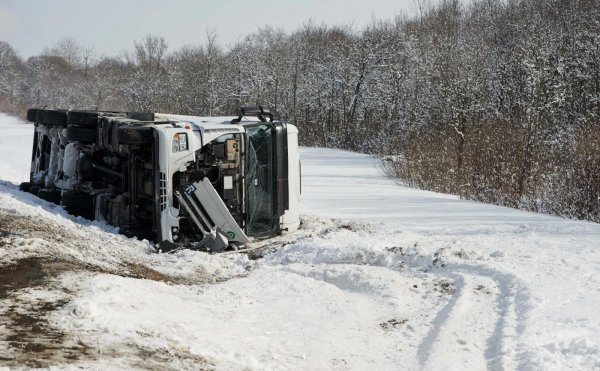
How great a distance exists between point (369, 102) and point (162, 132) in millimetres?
41410

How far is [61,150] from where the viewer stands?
11164 mm

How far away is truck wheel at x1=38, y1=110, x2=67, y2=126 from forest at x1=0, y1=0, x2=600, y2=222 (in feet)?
34.1

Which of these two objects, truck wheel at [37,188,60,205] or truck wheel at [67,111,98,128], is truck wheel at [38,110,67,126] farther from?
truck wheel at [37,188,60,205]

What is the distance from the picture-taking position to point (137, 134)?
8.71 meters

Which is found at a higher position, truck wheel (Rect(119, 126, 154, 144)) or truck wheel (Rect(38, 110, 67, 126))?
truck wheel (Rect(38, 110, 67, 126))

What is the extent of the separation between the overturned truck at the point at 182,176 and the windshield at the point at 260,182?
0.01 metres

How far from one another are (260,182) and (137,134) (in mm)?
1951

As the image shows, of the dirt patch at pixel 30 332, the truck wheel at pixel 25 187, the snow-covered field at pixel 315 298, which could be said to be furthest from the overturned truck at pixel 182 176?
the dirt patch at pixel 30 332

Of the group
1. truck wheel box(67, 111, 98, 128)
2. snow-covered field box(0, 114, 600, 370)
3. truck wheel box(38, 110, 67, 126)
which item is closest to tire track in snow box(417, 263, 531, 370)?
snow-covered field box(0, 114, 600, 370)

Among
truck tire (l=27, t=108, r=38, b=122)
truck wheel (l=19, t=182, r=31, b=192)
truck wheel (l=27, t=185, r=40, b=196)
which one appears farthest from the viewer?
truck tire (l=27, t=108, r=38, b=122)

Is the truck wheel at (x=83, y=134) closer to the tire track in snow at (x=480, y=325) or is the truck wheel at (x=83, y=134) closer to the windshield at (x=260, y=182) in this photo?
the windshield at (x=260, y=182)

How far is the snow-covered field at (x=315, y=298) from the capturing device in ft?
14.7

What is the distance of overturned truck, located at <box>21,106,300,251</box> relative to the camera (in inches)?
346

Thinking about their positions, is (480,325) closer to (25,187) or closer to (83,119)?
(83,119)
